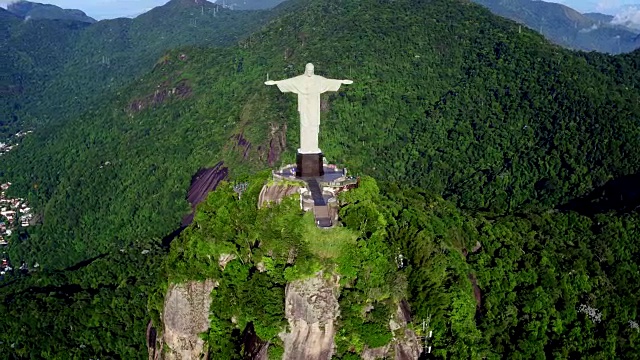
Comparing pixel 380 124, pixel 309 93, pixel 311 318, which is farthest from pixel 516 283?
pixel 380 124

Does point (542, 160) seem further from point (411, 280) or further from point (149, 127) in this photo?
point (149, 127)

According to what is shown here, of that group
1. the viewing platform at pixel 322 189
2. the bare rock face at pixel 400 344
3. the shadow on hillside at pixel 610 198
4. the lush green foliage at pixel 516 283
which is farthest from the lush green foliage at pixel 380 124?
the bare rock face at pixel 400 344

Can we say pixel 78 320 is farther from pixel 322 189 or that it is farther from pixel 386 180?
pixel 386 180

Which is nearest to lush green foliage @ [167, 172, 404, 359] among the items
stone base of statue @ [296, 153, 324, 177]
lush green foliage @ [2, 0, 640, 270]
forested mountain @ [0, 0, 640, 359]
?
forested mountain @ [0, 0, 640, 359]

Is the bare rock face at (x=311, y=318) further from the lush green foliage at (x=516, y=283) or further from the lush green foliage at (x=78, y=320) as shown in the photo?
the lush green foliage at (x=78, y=320)

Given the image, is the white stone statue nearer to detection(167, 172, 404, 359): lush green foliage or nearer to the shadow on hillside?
detection(167, 172, 404, 359): lush green foliage

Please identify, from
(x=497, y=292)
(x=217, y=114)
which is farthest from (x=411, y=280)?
(x=217, y=114)
